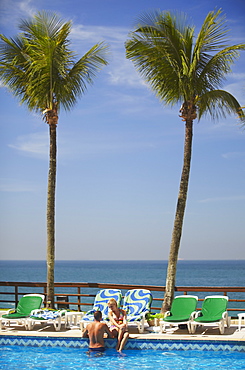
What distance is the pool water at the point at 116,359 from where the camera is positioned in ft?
27.1

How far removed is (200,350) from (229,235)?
26.4 metres

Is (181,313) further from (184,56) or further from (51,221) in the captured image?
(184,56)

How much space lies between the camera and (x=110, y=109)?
90.0 feet

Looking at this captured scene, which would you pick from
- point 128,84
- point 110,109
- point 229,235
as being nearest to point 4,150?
point 128,84

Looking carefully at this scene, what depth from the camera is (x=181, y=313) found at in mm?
9883

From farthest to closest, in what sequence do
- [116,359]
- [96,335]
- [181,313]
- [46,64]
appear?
[46,64], [181,313], [96,335], [116,359]

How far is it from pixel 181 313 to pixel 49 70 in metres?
6.37

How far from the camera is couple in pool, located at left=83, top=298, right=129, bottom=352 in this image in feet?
29.8

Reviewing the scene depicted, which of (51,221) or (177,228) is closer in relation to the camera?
(177,228)

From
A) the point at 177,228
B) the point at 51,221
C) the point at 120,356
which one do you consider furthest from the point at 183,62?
the point at 120,356

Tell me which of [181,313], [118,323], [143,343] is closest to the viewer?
[143,343]

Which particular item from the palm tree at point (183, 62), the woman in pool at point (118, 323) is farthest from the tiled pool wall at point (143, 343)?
the palm tree at point (183, 62)

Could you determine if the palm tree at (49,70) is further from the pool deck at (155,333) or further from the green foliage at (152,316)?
the green foliage at (152,316)

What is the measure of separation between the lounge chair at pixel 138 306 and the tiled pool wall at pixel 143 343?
611mm
